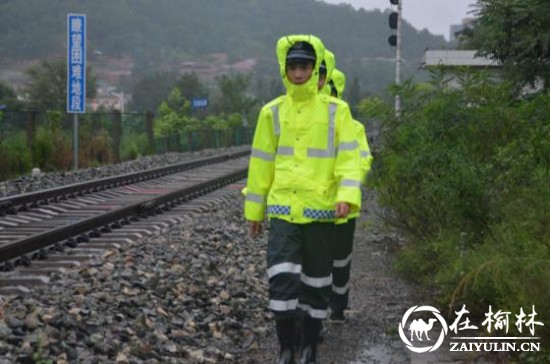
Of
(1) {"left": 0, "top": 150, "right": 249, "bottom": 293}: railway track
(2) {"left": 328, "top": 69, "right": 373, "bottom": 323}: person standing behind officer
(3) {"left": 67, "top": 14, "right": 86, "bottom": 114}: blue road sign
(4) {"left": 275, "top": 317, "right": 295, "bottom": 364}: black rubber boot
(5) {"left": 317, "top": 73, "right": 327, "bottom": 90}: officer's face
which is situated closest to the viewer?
(4) {"left": 275, "top": 317, "right": 295, "bottom": 364}: black rubber boot

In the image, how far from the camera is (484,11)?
11773mm

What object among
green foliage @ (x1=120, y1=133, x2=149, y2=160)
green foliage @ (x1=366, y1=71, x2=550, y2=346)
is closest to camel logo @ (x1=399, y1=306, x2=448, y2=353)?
green foliage @ (x1=366, y1=71, x2=550, y2=346)

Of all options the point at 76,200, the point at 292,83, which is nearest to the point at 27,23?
the point at 76,200

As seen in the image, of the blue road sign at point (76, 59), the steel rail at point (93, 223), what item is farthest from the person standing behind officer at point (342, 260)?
the blue road sign at point (76, 59)

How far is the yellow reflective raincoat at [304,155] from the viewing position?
18.7ft

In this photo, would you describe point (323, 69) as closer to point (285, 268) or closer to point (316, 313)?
point (285, 268)

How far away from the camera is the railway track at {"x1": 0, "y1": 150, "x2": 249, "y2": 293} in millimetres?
9273

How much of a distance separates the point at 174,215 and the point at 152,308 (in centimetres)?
720

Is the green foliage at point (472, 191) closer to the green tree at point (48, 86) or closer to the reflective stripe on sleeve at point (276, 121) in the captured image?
the reflective stripe on sleeve at point (276, 121)

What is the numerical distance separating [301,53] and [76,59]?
2206 cm

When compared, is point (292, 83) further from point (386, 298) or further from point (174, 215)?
point (174, 215)

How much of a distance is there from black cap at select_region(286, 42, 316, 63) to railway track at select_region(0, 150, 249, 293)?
329 centimetres

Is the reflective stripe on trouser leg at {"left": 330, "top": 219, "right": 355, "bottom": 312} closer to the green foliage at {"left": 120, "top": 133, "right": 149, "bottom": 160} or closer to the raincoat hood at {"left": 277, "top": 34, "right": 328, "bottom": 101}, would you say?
the raincoat hood at {"left": 277, "top": 34, "right": 328, "bottom": 101}

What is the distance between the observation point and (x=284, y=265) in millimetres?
5664
